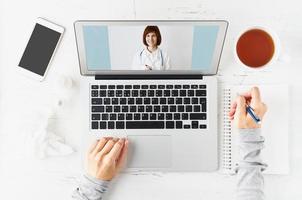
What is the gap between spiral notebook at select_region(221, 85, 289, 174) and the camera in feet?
3.31

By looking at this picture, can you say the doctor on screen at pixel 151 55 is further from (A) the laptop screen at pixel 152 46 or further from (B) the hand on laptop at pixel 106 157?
(B) the hand on laptop at pixel 106 157

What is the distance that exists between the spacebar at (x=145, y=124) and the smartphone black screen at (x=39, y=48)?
256 millimetres

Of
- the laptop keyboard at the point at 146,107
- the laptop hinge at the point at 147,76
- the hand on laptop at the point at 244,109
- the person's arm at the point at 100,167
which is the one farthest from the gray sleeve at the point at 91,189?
the hand on laptop at the point at 244,109

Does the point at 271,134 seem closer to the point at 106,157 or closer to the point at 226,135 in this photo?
the point at 226,135

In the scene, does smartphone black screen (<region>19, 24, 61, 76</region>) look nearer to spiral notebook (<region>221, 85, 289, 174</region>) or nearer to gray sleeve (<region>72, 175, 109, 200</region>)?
gray sleeve (<region>72, 175, 109, 200</region>)

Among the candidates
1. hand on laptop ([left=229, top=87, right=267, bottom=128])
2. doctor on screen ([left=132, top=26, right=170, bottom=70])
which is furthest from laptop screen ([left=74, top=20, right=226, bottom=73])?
hand on laptop ([left=229, top=87, right=267, bottom=128])

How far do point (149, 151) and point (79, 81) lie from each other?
0.25 m

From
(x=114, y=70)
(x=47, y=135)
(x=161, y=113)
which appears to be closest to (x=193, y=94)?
(x=161, y=113)

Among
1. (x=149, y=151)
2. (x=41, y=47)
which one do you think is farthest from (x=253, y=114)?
(x=41, y=47)

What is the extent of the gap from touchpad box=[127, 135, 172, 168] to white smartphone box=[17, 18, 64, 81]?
0.28 metres

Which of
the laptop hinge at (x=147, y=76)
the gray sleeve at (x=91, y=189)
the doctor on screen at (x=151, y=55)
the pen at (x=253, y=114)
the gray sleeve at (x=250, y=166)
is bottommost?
the gray sleeve at (x=91, y=189)

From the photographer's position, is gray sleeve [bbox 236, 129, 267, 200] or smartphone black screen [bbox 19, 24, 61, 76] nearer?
gray sleeve [bbox 236, 129, 267, 200]

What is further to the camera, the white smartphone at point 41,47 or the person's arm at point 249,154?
the white smartphone at point 41,47

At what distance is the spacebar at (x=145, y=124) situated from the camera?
100 centimetres
